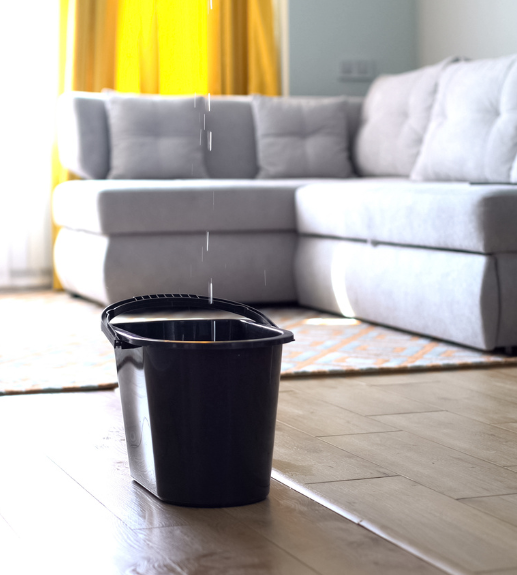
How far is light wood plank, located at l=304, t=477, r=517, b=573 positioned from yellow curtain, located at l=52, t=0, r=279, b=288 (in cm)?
316

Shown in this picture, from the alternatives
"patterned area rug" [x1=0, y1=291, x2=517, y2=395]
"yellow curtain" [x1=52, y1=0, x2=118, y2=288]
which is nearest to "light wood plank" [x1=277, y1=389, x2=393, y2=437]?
"patterned area rug" [x1=0, y1=291, x2=517, y2=395]

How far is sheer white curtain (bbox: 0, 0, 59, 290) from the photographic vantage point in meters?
4.20

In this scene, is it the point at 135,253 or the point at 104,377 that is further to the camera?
the point at 135,253

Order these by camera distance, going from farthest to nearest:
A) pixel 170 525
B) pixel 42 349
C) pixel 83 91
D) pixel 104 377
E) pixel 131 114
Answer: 1. pixel 83 91
2. pixel 131 114
3. pixel 42 349
4. pixel 104 377
5. pixel 170 525

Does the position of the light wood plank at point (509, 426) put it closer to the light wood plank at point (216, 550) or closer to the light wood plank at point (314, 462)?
the light wood plank at point (314, 462)

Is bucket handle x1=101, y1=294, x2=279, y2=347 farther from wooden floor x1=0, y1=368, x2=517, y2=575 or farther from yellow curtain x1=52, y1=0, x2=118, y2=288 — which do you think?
yellow curtain x1=52, y1=0, x2=118, y2=288

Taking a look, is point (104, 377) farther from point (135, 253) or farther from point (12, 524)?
point (135, 253)

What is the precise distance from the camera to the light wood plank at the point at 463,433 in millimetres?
1489

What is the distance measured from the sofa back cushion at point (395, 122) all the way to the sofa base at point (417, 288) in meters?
0.70

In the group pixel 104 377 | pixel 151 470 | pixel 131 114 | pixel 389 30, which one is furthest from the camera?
pixel 389 30

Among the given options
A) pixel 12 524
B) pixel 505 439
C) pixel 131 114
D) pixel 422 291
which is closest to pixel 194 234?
pixel 131 114

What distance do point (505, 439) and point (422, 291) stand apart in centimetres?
110

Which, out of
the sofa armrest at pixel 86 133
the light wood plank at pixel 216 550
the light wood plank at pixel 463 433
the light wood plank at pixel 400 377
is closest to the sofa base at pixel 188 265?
the sofa armrest at pixel 86 133

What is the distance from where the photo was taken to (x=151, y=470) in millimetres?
1260
